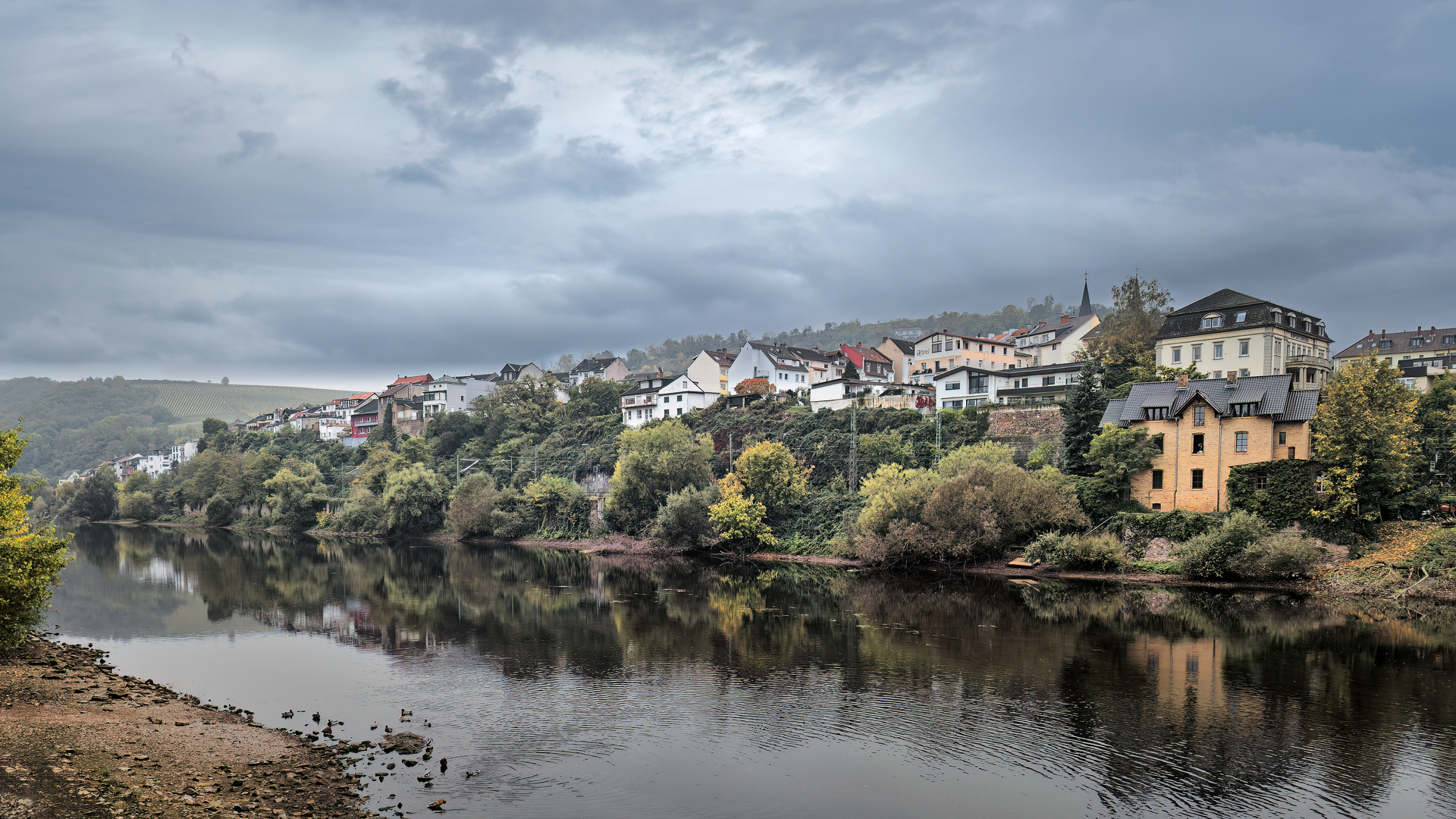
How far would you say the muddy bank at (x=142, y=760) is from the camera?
1386 centimetres

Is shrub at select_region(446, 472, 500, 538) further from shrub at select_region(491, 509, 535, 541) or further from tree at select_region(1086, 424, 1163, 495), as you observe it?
tree at select_region(1086, 424, 1163, 495)

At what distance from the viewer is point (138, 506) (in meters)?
103

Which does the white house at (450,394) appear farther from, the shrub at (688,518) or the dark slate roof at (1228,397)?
the dark slate roof at (1228,397)

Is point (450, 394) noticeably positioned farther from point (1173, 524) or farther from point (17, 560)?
point (17, 560)

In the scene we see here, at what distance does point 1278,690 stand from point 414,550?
203 feet

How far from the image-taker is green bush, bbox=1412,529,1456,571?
37.7m

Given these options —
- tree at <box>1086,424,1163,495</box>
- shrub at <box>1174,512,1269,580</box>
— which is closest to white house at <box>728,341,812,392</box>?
tree at <box>1086,424,1163,495</box>

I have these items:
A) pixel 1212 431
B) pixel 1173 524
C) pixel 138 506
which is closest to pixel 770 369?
pixel 1212 431

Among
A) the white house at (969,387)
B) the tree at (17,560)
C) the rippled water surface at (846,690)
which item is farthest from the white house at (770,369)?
the tree at (17,560)

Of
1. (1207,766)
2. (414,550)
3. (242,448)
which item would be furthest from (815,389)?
(242,448)

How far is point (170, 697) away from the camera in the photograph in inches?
878

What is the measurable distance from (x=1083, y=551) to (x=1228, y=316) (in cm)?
2751

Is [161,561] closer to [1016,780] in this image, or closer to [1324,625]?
[1016,780]

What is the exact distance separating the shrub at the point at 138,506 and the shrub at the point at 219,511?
43.2ft
